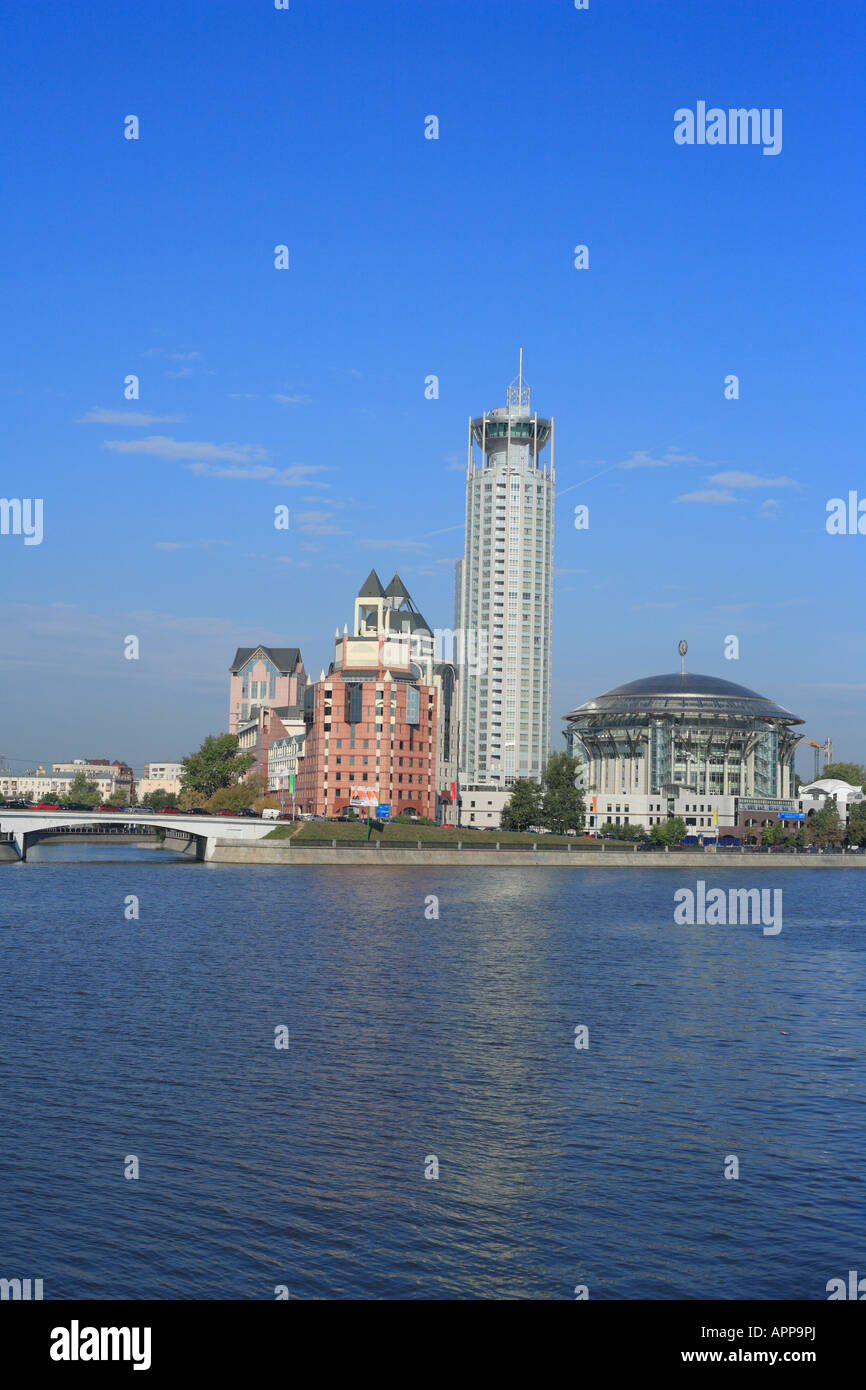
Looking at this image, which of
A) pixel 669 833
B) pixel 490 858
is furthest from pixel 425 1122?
pixel 669 833

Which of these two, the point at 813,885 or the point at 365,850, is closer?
the point at 813,885

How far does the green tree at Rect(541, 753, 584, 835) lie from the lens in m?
191

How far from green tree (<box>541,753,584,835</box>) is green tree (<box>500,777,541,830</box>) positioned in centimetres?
121

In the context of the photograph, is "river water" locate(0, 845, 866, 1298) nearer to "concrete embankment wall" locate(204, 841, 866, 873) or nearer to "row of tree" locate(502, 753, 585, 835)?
"concrete embankment wall" locate(204, 841, 866, 873)

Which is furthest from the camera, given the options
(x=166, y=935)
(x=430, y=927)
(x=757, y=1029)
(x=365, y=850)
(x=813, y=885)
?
(x=365, y=850)

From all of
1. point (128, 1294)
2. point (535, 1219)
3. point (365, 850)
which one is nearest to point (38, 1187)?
point (128, 1294)

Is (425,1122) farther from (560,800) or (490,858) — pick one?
(560,800)

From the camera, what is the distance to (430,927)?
79250mm

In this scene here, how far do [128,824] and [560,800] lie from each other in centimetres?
7083

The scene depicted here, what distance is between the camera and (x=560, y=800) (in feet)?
629

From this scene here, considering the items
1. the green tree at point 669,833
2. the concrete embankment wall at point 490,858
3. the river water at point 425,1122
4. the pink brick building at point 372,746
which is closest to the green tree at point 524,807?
the pink brick building at point 372,746

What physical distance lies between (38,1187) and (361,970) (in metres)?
33.3

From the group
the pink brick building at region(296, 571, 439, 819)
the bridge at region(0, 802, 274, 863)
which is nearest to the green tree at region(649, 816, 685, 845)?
the pink brick building at region(296, 571, 439, 819)
